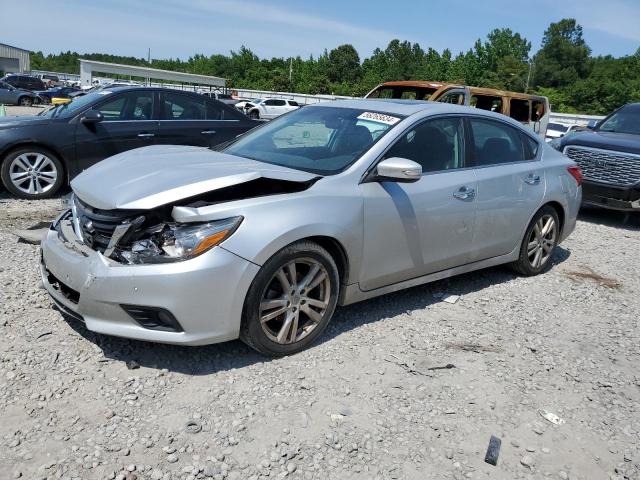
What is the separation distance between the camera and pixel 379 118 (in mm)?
4273

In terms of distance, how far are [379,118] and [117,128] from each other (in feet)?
15.5

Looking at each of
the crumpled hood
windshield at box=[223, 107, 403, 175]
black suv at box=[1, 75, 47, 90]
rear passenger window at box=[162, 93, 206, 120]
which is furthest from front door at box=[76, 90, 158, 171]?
black suv at box=[1, 75, 47, 90]

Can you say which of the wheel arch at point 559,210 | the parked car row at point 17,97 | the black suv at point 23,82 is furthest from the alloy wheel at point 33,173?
the black suv at point 23,82

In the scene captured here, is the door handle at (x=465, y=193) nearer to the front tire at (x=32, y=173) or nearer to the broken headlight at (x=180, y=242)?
the broken headlight at (x=180, y=242)

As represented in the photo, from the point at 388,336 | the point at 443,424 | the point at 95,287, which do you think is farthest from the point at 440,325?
the point at 95,287

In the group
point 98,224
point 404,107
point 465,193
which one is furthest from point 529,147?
point 98,224

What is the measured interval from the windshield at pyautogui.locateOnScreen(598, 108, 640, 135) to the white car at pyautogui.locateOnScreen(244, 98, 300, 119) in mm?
25868

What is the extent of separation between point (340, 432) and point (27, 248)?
3.77 meters

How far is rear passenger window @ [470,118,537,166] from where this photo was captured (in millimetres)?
4738

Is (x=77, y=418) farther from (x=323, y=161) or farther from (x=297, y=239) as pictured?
(x=323, y=161)

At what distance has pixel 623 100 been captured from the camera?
51.3m

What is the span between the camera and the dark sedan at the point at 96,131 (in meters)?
7.11

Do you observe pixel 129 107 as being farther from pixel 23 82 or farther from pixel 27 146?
pixel 23 82

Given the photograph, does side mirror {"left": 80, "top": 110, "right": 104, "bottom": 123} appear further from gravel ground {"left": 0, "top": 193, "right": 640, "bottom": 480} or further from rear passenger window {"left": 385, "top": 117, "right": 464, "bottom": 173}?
rear passenger window {"left": 385, "top": 117, "right": 464, "bottom": 173}
